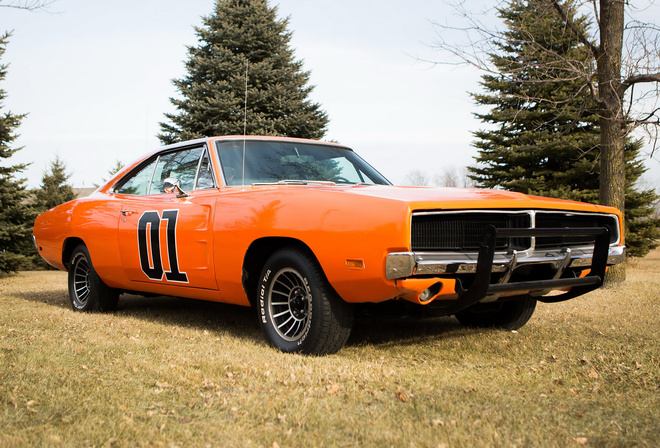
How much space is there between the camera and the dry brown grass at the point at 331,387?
2.61 metres

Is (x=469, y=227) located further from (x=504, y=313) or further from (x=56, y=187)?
(x=56, y=187)

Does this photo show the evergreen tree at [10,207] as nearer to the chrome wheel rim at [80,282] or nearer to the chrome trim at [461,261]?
the chrome wheel rim at [80,282]

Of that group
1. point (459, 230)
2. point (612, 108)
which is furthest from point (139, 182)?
point (612, 108)

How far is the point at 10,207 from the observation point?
1566 centimetres

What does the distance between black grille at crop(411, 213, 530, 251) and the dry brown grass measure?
0.76 metres

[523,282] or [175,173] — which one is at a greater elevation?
[175,173]

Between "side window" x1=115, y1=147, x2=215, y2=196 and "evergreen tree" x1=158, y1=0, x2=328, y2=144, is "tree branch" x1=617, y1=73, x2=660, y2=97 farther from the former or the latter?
"evergreen tree" x1=158, y1=0, x2=328, y2=144

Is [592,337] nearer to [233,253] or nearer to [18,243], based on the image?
[233,253]

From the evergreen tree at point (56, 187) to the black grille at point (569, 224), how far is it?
90.3 feet

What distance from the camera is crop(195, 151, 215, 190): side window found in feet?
16.4

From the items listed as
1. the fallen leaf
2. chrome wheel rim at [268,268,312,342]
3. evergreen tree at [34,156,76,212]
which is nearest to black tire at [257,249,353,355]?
chrome wheel rim at [268,268,312,342]

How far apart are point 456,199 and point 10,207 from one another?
1494 cm

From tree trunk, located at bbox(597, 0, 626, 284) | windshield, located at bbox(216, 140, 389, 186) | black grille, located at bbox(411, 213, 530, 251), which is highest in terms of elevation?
tree trunk, located at bbox(597, 0, 626, 284)

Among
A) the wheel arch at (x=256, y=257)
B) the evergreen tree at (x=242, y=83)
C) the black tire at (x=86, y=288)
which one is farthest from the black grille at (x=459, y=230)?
the evergreen tree at (x=242, y=83)
